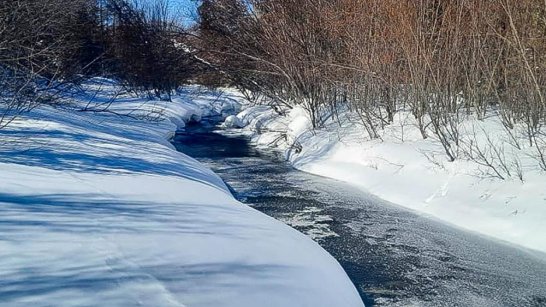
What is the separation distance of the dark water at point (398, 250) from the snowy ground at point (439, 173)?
0.38 metres

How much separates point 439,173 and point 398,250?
11.6 ft

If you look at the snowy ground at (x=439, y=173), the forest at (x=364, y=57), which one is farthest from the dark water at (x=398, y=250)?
the forest at (x=364, y=57)

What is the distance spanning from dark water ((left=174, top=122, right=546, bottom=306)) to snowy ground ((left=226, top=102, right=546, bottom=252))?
378 mm

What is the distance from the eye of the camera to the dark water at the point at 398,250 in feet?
19.2

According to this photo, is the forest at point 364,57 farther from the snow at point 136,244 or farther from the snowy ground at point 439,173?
the snow at point 136,244

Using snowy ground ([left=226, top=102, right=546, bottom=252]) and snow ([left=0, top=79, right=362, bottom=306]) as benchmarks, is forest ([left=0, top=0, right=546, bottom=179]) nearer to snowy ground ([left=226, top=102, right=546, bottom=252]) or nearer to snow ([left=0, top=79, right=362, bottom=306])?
snowy ground ([left=226, top=102, right=546, bottom=252])

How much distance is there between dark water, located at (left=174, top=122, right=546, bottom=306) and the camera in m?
5.86

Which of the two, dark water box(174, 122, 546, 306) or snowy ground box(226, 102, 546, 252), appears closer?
dark water box(174, 122, 546, 306)

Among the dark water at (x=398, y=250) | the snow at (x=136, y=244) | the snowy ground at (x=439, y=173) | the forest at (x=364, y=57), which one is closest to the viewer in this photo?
the snow at (x=136, y=244)

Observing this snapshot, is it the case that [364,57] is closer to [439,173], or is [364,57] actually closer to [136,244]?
[439,173]

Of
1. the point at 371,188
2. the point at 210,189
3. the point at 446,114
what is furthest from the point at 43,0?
the point at 446,114

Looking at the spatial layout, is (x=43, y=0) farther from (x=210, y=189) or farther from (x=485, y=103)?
(x=485, y=103)

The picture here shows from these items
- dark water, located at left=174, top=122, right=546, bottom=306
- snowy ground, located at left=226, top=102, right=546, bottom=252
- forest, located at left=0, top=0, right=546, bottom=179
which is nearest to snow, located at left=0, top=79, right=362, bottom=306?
dark water, located at left=174, top=122, right=546, bottom=306

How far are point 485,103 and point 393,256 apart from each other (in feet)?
22.4
